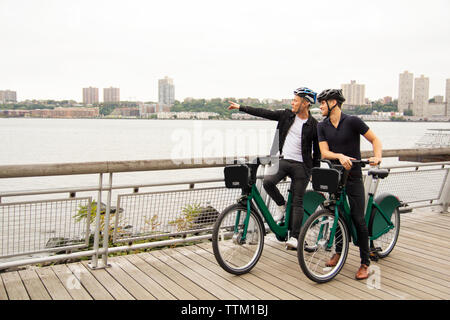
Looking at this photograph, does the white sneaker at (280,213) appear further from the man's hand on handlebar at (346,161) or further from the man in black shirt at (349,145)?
the man's hand on handlebar at (346,161)

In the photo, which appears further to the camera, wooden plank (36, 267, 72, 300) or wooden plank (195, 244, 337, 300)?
wooden plank (195, 244, 337, 300)

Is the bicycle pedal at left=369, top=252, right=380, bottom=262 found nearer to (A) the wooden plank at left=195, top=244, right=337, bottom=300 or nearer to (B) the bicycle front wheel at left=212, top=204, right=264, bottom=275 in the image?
(A) the wooden plank at left=195, top=244, right=337, bottom=300

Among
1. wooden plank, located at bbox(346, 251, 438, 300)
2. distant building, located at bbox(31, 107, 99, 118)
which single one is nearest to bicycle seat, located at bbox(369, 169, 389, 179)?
wooden plank, located at bbox(346, 251, 438, 300)

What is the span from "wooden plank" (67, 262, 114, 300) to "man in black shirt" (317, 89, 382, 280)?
238cm

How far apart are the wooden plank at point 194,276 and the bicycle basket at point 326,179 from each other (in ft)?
4.18

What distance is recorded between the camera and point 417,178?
7051 mm

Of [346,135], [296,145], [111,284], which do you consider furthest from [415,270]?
[111,284]

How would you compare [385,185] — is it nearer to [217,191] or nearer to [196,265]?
[217,191]

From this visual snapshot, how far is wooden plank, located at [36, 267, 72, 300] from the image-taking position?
376cm

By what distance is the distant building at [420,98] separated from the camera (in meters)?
41.1

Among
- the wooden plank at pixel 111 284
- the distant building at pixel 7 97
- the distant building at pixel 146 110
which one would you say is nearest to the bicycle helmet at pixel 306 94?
the wooden plank at pixel 111 284

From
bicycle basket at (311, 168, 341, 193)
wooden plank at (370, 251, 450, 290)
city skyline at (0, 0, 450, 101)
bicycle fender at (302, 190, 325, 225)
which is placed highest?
city skyline at (0, 0, 450, 101)

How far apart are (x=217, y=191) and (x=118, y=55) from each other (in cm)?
13989

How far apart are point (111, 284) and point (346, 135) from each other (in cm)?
259
